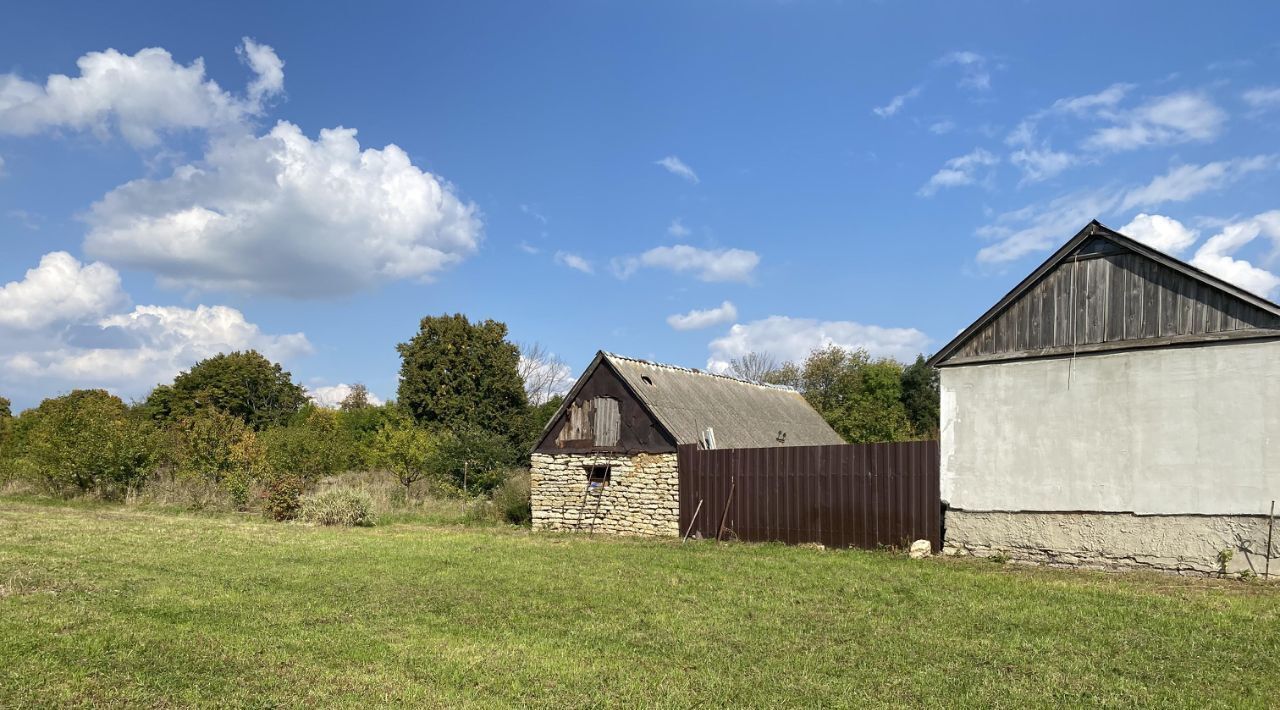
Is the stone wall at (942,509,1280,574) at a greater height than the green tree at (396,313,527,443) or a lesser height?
lesser

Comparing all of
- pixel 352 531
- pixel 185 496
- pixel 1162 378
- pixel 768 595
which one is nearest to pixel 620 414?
pixel 352 531

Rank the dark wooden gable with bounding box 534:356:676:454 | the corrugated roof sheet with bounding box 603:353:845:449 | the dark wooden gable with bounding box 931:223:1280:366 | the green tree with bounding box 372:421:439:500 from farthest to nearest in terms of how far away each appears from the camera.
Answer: the green tree with bounding box 372:421:439:500, the corrugated roof sheet with bounding box 603:353:845:449, the dark wooden gable with bounding box 534:356:676:454, the dark wooden gable with bounding box 931:223:1280:366

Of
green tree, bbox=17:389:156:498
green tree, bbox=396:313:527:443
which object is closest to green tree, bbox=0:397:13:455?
green tree, bbox=17:389:156:498

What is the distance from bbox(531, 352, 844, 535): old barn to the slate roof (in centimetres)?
4

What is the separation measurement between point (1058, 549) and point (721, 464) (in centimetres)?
705

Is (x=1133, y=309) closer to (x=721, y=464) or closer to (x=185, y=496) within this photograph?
(x=721, y=464)

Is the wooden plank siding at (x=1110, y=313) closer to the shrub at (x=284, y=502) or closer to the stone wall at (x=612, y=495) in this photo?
the stone wall at (x=612, y=495)

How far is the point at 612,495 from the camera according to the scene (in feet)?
66.4

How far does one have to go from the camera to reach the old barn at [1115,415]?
12438mm

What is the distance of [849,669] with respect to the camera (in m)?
7.01

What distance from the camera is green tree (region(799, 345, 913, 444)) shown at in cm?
3984

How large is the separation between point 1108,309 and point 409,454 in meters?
24.7

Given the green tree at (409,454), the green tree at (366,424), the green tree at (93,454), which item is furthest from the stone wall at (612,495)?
the green tree at (93,454)

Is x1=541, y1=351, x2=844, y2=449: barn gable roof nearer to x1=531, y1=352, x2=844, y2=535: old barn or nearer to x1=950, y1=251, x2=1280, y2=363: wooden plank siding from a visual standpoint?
x1=531, y1=352, x2=844, y2=535: old barn
